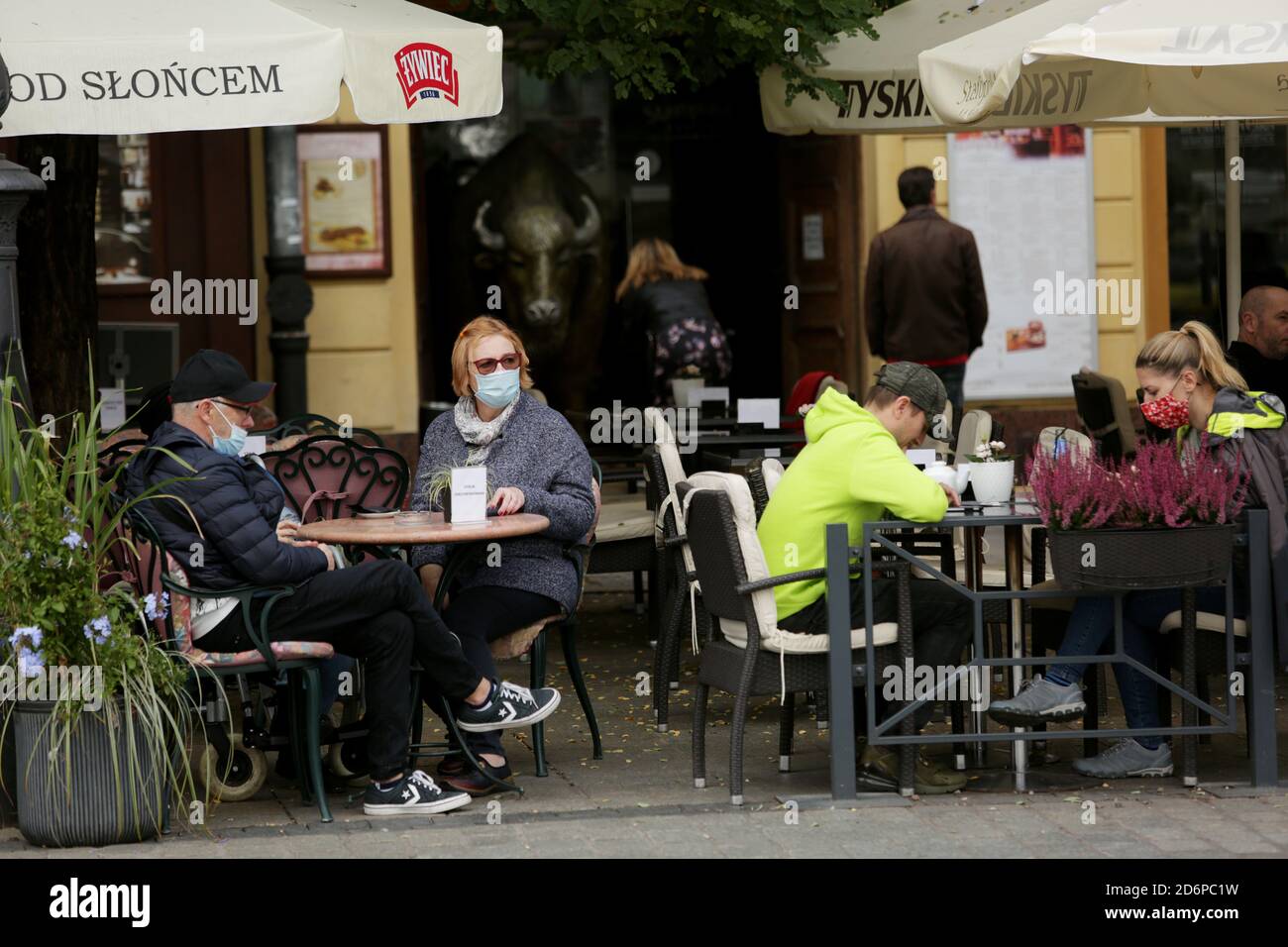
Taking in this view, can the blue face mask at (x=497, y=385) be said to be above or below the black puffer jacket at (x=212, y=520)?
above

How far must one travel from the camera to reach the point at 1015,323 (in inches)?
501

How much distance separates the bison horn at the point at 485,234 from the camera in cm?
1294

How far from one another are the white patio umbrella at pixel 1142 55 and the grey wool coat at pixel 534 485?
176cm

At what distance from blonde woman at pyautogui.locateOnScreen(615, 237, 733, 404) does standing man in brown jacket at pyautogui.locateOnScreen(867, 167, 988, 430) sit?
941 millimetres

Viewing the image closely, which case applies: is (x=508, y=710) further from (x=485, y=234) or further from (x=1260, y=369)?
(x=485, y=234)

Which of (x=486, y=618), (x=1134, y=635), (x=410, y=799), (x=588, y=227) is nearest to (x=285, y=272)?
(x=588, y=227)

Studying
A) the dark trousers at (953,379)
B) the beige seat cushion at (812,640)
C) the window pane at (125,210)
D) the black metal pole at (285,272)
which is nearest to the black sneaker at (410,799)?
the beige seat cushion at (812,640)

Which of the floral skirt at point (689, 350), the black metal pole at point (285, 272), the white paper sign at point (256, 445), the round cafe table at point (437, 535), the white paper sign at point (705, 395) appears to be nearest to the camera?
the round cafe table at point (437, 535)

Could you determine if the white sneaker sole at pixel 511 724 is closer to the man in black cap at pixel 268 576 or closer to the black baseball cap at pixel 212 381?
the man in black cap at pixel 268 576

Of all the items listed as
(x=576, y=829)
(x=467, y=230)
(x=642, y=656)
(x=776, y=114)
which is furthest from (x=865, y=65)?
(x=467, y=230)

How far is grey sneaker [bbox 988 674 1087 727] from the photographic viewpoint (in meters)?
5.93

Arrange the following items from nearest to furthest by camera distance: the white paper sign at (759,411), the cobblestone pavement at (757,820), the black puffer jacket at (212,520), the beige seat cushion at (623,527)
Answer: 1. the cobblestone pavement at (757,820)
2. the black puffer jacket at (212,520)
3. the beige seat cushion at (623,527)
4. the white paper sign at (759,411)

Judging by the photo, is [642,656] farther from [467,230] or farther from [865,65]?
[467,230]

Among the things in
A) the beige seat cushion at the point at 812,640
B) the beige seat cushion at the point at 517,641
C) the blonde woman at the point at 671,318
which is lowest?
the beige seat cushion at the point at 517,641
